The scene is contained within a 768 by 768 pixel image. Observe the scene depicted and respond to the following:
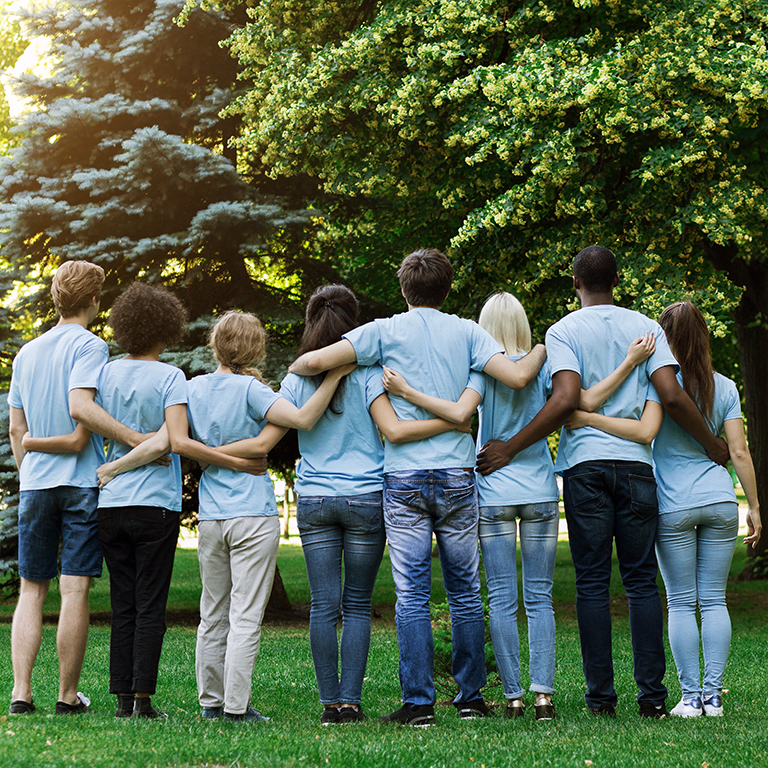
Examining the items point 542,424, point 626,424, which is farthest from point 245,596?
point 626,424

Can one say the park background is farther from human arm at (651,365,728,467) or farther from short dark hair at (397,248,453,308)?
short dark hair at (397,248,453,308)

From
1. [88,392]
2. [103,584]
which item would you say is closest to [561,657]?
A: [88,392]

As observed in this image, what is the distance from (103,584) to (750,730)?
55.5 ft

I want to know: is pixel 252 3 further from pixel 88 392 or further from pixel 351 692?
pixel 351 692

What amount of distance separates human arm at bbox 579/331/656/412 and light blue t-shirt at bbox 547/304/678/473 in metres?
0.05

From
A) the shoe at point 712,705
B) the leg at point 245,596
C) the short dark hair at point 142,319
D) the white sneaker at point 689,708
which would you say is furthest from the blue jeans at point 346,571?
the shoe at point 712,705

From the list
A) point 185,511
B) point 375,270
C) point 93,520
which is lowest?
point 185,511

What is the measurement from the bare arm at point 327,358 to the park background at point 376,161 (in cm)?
361

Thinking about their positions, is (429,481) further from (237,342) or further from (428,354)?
(237,342)

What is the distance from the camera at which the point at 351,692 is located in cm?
447

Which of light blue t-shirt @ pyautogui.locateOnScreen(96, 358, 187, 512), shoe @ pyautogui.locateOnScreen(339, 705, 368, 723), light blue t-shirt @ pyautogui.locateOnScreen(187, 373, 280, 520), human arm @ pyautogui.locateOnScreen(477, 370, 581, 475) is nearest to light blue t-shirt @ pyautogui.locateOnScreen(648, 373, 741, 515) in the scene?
human arm @ pyautogui.locateOnScreen(477, 370, 581, 475)

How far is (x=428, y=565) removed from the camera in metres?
4.41

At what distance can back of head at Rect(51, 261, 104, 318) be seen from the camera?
5016mm

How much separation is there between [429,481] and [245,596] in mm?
1109
